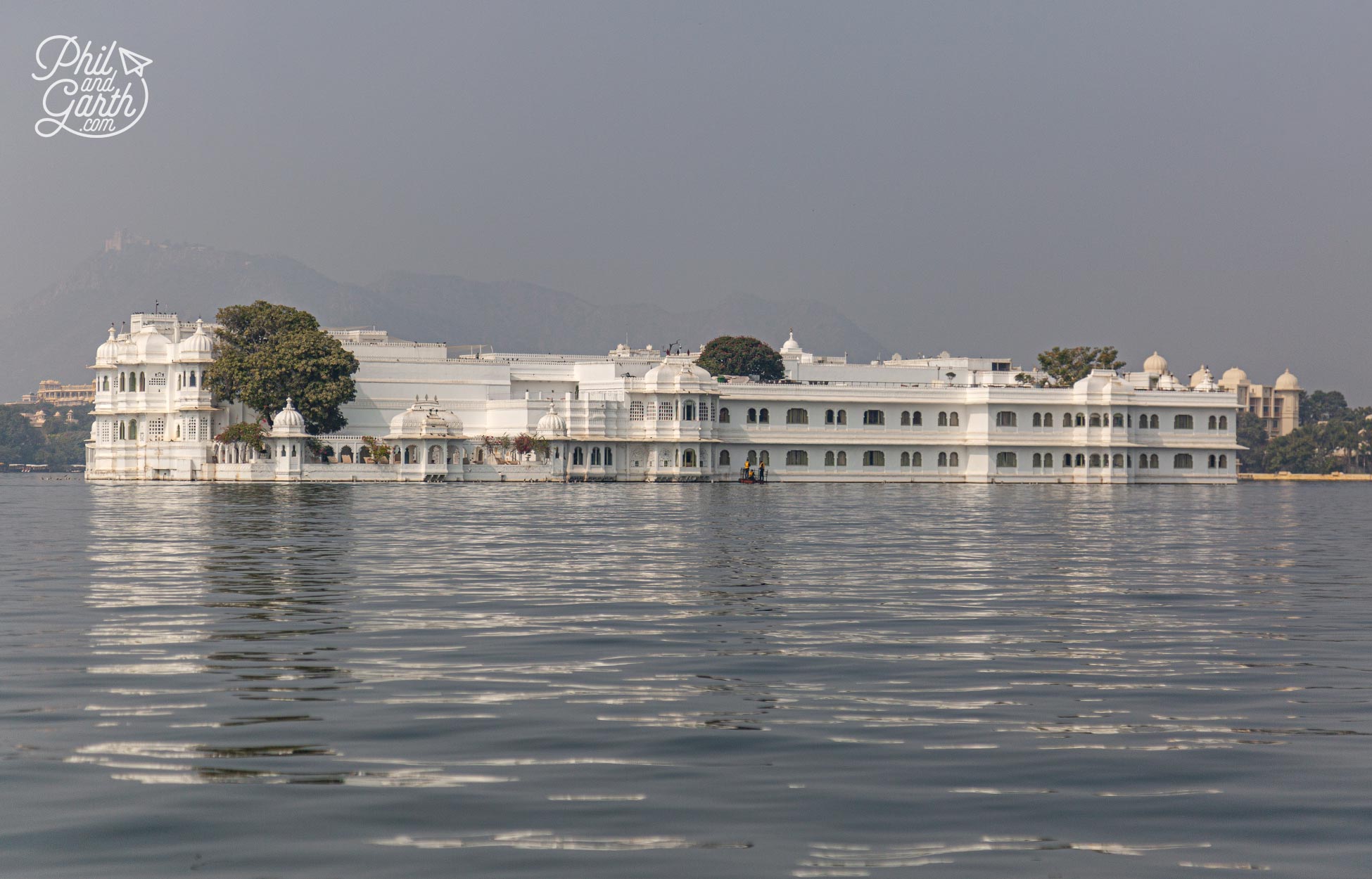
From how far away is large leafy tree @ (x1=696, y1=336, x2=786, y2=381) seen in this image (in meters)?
122

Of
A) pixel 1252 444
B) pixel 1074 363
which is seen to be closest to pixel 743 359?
pixel 1074 363

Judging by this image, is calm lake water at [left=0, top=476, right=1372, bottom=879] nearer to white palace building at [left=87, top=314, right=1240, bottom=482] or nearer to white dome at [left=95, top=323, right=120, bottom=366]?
white palace building at [left=87, top=314, right=1240, bottom=482]

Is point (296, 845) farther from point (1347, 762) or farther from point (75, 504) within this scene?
point (75, 504)

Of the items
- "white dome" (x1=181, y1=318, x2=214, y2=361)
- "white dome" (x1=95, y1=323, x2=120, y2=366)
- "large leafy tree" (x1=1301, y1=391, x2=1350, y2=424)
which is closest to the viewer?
"white dome" (x1=181, y1=318, x2=214, y2=361)

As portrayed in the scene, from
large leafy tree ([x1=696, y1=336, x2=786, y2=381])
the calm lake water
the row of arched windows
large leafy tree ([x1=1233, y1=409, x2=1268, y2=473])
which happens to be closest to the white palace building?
the row of arched windows

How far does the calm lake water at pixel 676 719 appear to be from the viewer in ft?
25.9

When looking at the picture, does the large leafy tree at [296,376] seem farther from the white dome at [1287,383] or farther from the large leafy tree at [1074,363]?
the white dome at [1287,383]

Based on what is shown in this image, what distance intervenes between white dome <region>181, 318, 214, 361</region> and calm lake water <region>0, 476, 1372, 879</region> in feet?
218

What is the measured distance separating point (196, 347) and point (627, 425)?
1011 inches

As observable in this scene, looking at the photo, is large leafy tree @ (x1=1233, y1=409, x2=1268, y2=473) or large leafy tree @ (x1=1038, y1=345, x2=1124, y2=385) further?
large leafy tree @ (x1=1233, y1=409, x2=1268, y2=473)

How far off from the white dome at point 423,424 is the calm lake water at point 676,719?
61747 mm

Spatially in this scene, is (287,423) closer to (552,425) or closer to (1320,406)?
(552,425)

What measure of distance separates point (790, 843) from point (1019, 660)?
733 cm

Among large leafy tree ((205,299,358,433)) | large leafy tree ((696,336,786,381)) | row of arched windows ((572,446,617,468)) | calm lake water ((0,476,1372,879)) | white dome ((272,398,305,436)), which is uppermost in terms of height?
large leafy tree ((696,336,786,381))
